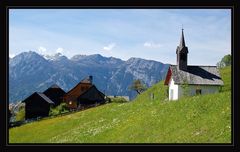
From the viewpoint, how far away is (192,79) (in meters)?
39.7

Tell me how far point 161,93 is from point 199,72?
13.7 metres

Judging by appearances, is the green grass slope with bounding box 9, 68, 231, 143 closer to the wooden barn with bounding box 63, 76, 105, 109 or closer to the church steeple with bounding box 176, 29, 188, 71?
the church steeple with bounding box 176, 29, 188, 71

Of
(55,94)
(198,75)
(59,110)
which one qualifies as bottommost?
(59,110)

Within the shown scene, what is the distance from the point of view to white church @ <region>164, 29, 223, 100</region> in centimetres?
3866

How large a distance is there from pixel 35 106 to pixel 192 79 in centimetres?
3392

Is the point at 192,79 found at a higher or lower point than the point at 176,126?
higher

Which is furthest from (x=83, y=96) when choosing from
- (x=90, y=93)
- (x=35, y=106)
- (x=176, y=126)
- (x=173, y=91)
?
(x=176, y=126)

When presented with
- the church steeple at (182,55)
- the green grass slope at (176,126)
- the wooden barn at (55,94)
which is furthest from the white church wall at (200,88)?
the wooden barn at (55,94)

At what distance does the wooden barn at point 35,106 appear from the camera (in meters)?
66.8

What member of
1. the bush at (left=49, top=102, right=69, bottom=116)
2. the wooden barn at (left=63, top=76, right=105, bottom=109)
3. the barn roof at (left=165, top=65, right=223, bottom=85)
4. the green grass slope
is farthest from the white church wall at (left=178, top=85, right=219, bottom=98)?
the wooden barn at (left=63, top=76, right=105, bottom=109)

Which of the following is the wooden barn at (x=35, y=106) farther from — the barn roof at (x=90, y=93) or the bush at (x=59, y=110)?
the barn roof at (x=90, y=93)

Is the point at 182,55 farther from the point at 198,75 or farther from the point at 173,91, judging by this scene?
the point at 173,91
